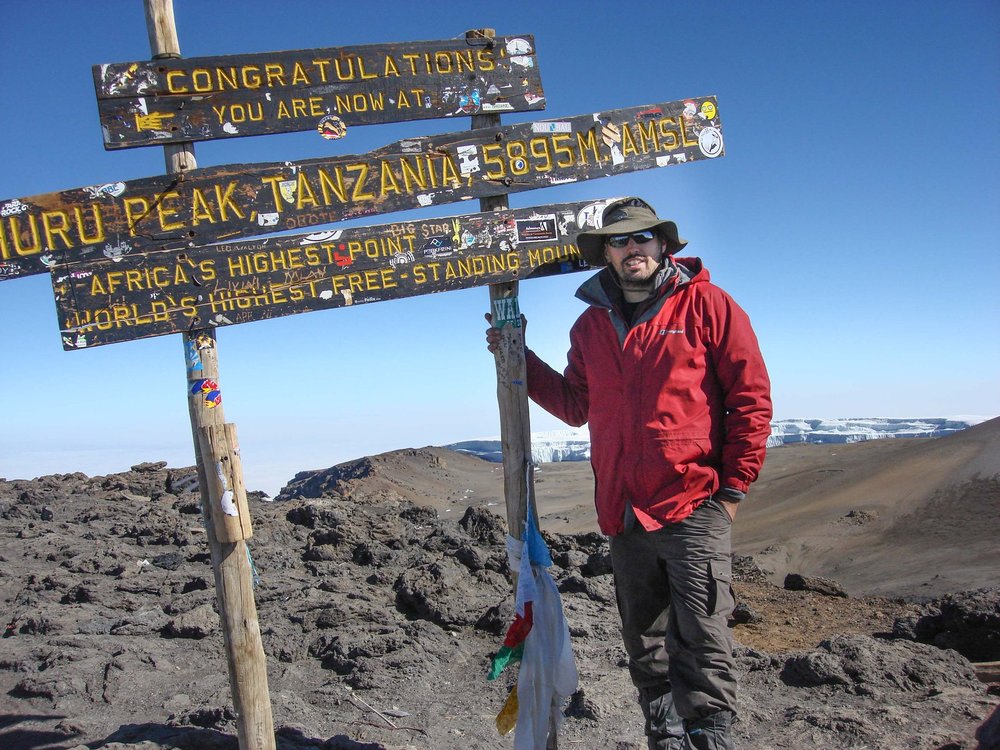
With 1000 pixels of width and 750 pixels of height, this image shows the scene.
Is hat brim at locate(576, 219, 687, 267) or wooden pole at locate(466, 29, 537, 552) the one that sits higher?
hat brim at locate(576, 219, 687, 267)

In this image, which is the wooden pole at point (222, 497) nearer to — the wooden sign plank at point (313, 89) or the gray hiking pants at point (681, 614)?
the wooden sign plank at point (313, 89)

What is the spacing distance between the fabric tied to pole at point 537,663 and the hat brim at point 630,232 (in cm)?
153

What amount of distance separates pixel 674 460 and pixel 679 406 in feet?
0.72

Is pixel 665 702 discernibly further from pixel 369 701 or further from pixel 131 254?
pixel 131 254

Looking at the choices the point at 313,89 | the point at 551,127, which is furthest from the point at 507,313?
the point at 313,89

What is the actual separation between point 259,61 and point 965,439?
1084 cm

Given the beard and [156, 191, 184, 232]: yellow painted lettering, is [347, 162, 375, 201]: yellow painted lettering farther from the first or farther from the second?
the beard

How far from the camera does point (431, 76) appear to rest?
385cm

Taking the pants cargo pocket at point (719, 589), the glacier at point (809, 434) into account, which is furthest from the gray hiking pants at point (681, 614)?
the glacier at point (809, 434)

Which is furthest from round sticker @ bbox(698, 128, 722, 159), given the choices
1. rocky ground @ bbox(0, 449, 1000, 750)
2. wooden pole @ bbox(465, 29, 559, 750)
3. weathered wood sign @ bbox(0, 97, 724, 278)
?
rocky ground @ bbox(0, 449, 1000, 750)

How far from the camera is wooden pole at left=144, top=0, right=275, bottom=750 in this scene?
3.58 metres

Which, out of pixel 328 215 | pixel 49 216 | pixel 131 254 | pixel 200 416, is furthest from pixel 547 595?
pixel 49 216

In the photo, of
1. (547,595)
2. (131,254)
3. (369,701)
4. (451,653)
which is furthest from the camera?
(451,653)

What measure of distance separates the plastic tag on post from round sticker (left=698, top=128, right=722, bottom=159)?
1265 millimetres
